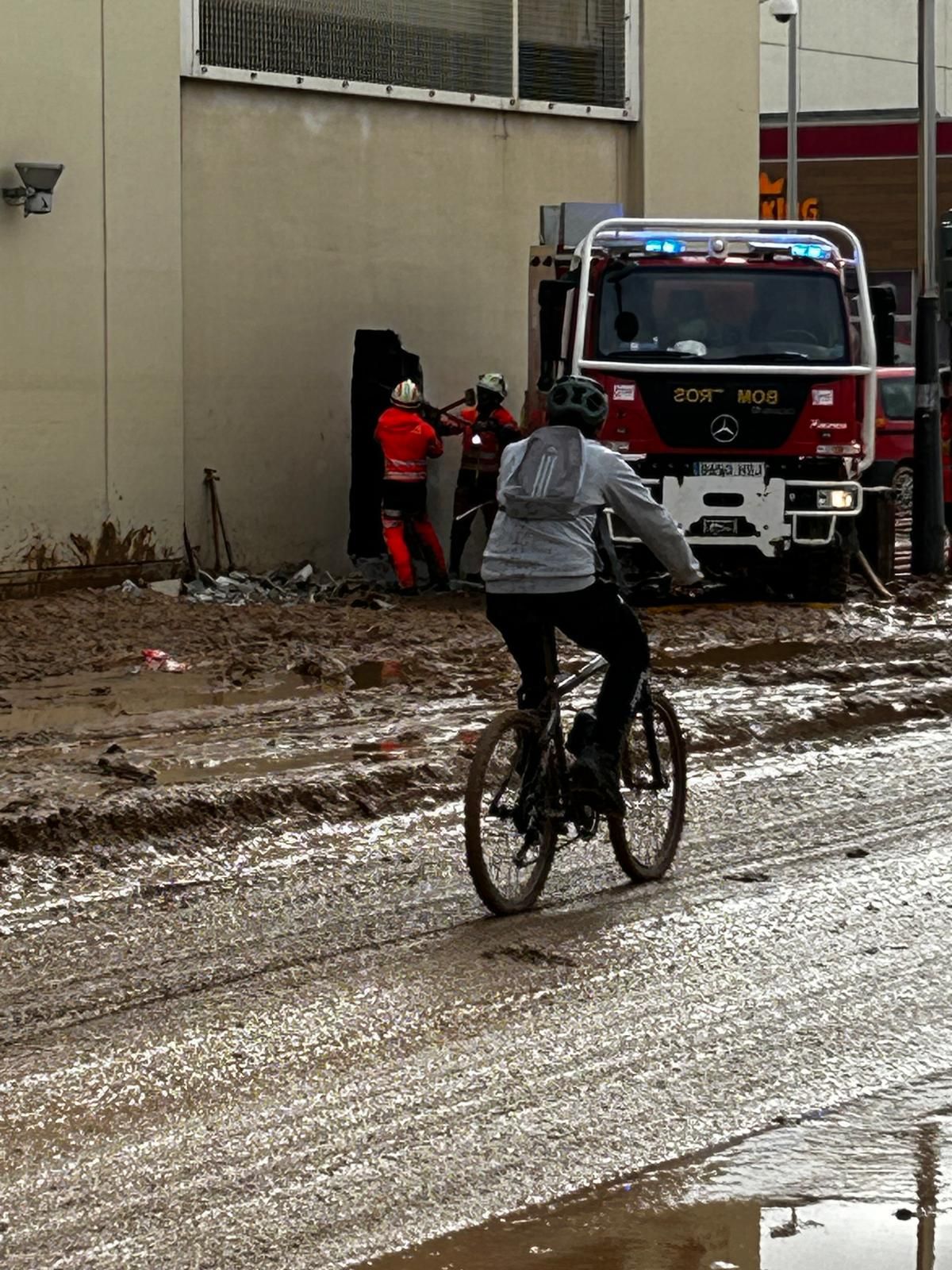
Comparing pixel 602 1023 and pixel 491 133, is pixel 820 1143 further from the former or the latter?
pixel 491 133

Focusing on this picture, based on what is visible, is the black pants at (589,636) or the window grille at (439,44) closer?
the black pants at (589,636)

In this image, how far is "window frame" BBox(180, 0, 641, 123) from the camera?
60.9 feet

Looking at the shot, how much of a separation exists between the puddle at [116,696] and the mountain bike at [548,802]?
3995mm

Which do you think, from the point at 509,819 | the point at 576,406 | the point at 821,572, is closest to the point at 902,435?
the point at 821,572

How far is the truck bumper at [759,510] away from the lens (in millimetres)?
16531

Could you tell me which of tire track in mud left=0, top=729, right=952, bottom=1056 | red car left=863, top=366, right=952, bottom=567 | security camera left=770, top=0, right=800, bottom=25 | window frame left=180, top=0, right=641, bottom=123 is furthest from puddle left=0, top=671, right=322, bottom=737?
security camera left=770, top=0, right=800, bottom=25

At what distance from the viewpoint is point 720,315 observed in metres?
Result: 16.8

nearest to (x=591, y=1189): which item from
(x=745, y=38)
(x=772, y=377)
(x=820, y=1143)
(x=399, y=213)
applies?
(x=820, y=1143)

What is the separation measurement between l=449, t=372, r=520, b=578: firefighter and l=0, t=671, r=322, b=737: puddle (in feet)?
19.2

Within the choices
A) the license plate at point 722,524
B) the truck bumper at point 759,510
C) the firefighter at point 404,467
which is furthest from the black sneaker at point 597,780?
the firefighter at point 404,467

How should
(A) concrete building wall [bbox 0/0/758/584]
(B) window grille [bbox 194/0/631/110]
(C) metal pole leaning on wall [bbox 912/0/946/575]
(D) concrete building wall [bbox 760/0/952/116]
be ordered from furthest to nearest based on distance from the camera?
(D) concrete building wall [bbox 760/0/952/116] < (C) metal pole leaning on wall [bbox 912/0/946/575] < (B) window grille [bbox 194/0/631/110] < (A) concrete building wall [bbox 0/0/758/584]

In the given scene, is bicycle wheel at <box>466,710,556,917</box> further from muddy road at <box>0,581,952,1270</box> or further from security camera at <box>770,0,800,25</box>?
security camera at <box>770,0,800,25</box>

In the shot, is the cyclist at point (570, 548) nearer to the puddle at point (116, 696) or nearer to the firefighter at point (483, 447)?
the puddle at point (116, 696)

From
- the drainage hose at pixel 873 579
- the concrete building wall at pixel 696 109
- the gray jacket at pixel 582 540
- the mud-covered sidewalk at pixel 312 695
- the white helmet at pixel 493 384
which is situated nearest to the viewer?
the gray jacket at pixel 582 540
